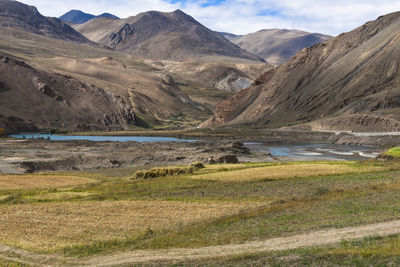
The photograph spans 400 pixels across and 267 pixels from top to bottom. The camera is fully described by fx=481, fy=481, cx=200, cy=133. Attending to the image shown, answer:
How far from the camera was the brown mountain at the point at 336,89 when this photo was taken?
13950cm

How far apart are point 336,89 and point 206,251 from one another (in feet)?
496

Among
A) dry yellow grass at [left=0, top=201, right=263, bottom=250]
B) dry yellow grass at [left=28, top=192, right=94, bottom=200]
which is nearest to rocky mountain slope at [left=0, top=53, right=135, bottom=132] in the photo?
dry yellow grass at [left=28, top=192, right=94, bottom=200]

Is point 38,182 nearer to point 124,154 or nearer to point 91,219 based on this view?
point 91,219

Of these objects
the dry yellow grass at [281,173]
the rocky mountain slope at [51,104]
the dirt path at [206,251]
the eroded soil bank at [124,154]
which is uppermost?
the rocky mountain slope at [51,104]

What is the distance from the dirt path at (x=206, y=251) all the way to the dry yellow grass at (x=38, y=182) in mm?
26429

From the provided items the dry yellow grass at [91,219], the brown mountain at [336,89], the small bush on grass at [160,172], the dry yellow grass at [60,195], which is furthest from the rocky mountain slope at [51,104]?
the dry yellow grass at [91,219]

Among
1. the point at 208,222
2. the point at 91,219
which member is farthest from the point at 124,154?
the point at 208,222

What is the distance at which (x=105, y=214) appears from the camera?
2791 centimetres

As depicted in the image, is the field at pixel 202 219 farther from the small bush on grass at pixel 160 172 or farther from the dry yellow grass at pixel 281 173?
the small bush on grass at pixel 160 172

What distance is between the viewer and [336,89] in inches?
6358

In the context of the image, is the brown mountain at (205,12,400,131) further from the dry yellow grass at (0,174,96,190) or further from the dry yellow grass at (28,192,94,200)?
the dry yellow grass at (28,192,94,200)

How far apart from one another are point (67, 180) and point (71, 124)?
383 ft

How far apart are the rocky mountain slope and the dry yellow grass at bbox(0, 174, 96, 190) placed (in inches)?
3636

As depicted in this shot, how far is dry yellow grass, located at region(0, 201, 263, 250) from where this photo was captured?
2214cm
